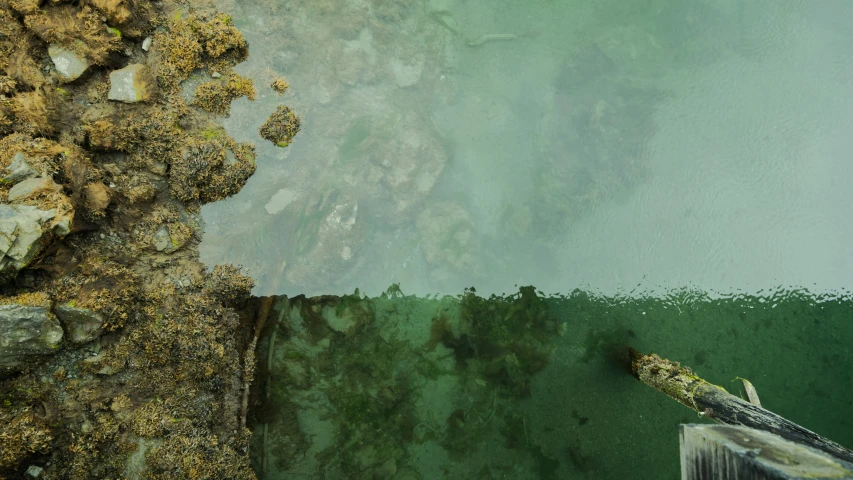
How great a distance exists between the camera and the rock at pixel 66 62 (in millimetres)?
3822

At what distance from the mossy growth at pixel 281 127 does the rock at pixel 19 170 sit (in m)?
1.89

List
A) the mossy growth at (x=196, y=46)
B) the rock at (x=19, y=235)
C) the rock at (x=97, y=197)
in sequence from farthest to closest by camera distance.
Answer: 1. the mossy growth at (x=196, y=46)
2. the rock at (x=97, y=197)
3. the rock at (x=19, y=235)

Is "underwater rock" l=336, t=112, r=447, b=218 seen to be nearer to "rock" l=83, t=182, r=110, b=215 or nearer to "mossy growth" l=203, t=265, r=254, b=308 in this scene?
"mossy growth" l=203, t=265, r=254, b=308

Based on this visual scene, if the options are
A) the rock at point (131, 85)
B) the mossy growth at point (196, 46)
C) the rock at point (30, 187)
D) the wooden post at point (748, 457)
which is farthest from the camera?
the mossy growth at point (196, 46)

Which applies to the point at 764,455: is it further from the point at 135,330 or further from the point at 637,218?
the point at 135,330

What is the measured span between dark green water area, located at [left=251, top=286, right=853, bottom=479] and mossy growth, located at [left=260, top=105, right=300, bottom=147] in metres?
1.68

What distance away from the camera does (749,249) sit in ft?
16.7

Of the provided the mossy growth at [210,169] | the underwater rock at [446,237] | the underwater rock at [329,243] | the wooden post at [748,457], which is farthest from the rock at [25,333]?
the wooden post at [748,457]

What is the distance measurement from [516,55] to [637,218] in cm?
238

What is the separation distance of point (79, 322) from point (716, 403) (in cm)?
522

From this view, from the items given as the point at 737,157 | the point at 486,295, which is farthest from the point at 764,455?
the point at 737,157

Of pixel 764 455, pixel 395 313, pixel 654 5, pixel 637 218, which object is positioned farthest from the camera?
pixel 654 5

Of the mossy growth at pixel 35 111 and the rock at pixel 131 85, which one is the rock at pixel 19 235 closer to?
the mossy growth at pixel 35 111

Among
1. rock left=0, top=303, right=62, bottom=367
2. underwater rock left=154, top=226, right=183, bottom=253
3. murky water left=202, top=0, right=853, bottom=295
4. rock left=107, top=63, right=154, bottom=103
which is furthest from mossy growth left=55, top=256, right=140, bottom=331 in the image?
rock left=107, top=63, right=154, bottom=103
